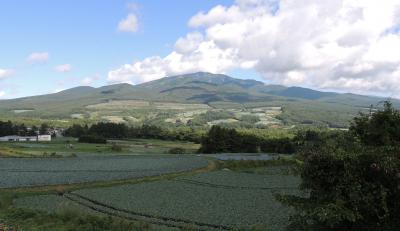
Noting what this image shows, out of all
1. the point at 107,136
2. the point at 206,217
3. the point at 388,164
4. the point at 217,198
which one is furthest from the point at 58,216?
the point at 107,136

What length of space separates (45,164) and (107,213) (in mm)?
41597

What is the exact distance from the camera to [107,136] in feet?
540

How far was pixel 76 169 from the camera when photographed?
222ft

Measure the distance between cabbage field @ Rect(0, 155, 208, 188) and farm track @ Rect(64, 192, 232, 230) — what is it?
13.8 m

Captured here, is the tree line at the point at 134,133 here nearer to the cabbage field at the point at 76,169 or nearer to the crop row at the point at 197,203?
the cabbage field at the point at 76,169

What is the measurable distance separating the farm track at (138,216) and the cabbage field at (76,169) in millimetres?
13775

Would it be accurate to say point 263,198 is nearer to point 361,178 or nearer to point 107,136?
point 361,178

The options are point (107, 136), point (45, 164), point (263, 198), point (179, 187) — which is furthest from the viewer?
point (107, 136)

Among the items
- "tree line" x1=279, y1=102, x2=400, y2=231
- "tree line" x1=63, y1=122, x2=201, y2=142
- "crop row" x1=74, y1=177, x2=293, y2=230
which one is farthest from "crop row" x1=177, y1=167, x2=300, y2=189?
"tree line" x1=63, y1=122, x2=201, y2=142

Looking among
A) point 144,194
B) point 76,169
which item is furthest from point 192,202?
point 76,169

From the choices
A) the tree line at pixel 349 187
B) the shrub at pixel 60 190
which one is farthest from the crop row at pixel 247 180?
the tree line at pixel 349 187

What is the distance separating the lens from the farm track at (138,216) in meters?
30.7

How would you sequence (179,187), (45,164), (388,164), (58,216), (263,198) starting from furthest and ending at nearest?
(45,164)
(179,187)
(263,198)
(58,216)
(388,164)

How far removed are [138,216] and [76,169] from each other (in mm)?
35877
